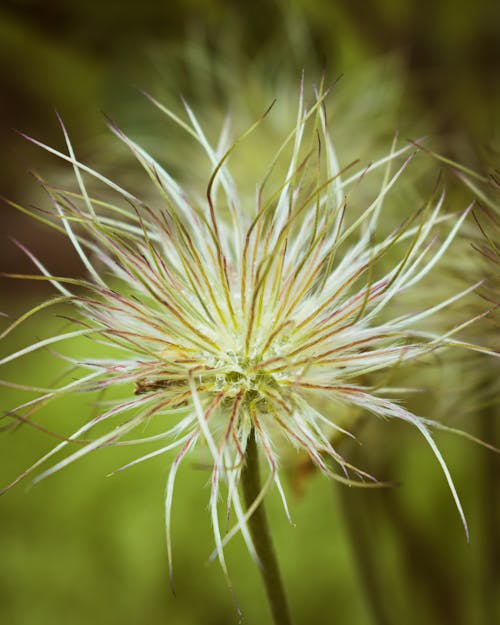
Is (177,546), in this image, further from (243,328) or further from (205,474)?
(243,328)

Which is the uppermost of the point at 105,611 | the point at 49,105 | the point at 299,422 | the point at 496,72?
the point at 49,105

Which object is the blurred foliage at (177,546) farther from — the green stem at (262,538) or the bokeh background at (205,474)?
the green stem at (262,538)

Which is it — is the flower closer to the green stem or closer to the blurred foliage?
the green stem

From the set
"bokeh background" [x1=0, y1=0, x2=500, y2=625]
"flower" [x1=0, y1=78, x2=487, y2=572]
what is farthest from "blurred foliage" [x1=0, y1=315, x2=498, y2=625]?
"flower" [x1=0, y1=78, x2=487, y2=572]

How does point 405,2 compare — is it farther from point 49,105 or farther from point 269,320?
point 269,320

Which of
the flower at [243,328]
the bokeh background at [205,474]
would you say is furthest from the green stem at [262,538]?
the bokeh background at [205,474]

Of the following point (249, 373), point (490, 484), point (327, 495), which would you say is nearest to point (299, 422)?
point (249, 373)

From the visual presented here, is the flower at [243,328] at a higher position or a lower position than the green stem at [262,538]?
higher
